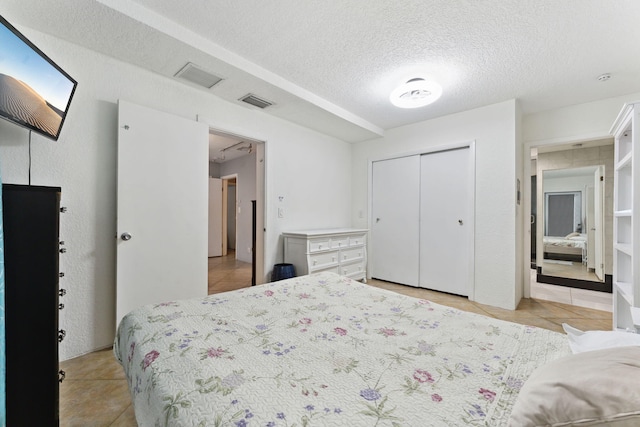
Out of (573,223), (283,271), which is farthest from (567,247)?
(283,271)

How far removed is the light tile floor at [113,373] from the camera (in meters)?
1.38

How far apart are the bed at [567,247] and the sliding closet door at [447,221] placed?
2046 millimetres

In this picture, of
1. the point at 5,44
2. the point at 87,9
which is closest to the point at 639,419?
the point at 5,44

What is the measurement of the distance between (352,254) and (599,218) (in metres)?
3.74

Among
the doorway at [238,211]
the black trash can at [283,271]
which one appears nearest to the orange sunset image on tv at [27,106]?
the doorway at [238,211]

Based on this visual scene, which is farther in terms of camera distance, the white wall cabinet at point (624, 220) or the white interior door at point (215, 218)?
the white interior door at point (215, 218)

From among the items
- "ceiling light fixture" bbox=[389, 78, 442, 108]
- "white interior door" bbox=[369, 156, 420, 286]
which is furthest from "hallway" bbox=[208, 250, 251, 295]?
"ceiling light fixture" bbox=[389, 78, 442, 108]

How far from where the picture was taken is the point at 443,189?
358cm

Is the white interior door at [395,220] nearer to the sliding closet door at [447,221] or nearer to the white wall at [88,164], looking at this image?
the sliding closet door at [447,221]

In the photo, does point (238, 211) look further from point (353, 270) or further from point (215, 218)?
point (353, 270)

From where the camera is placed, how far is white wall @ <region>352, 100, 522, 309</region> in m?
3.00

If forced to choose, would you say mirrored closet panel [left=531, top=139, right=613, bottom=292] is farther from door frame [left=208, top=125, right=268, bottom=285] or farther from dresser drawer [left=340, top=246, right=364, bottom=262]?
door frame [left=208, top=125, right=268, bottom=285]

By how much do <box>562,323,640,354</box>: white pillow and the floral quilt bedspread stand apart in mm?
63

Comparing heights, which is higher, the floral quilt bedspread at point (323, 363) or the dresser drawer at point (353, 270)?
the floral quilt bedspread at point (323, 363)
